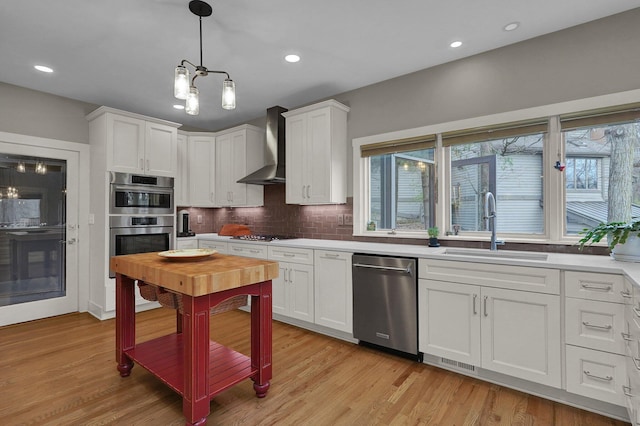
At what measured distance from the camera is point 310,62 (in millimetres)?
3105

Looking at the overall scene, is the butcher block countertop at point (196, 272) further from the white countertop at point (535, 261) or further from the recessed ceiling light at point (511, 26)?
the recessed ceiling light at point (511, 26)

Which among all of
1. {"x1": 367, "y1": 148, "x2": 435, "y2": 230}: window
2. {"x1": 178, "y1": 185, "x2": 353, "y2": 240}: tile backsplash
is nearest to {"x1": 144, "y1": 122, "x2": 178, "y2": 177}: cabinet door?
{"x1": 178, "y1": 185, "x2": 353, "y2": 240}: tile backsplash

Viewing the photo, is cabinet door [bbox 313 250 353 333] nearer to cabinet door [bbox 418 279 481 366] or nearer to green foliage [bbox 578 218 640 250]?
cabinet door [bbox 418 279 481 366]

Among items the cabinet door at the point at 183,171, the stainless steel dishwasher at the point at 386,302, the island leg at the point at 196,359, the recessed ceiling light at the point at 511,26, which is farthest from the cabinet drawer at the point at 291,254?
the recessed ceiling light at the point at 511,26

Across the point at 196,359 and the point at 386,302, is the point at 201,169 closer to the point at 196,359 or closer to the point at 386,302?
the point at 386,302

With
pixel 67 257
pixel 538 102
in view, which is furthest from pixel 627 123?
pixel 67 257

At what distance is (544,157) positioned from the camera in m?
2.70

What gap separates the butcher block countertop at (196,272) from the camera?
1.71 m

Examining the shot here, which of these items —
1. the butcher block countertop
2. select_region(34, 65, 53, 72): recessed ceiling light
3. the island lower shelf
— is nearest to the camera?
the butcher block countertop

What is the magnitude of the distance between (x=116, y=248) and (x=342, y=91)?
131 inches

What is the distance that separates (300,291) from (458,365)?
63.8 inches

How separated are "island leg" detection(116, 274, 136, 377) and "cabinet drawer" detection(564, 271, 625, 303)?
3.01 metres

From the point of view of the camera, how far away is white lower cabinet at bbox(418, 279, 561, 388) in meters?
2.07

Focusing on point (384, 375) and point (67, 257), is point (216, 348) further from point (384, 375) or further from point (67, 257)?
point (67, 257)
